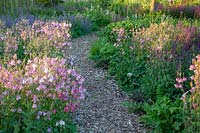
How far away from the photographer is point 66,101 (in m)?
3.56

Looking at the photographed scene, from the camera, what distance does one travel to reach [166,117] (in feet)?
12.7

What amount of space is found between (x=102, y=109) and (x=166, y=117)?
3.18 ft

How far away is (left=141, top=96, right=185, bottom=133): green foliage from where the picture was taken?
12.3 feet

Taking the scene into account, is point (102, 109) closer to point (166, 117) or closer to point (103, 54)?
point (166, 117)

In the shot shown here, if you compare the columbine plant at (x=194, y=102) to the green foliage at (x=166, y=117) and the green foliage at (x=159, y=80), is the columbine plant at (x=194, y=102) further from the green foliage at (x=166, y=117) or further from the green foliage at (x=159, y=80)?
the green foliage at (x=159, y=80)

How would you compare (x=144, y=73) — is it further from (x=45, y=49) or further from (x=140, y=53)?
(x=45, y=49)

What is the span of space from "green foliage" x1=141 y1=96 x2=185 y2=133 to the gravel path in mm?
216

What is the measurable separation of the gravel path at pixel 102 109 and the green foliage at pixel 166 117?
216 millimetres

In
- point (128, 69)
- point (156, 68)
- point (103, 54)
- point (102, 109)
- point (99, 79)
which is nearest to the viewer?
point (102, 109)

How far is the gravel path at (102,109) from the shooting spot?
4.14 meters

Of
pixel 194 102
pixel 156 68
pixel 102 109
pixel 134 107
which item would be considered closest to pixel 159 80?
pixel 156 68

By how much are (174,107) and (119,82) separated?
5.43 feet

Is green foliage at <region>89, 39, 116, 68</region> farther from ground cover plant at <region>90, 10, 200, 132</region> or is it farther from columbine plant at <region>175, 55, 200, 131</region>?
columbine plant at <region>175, 55, 200, 131</region>

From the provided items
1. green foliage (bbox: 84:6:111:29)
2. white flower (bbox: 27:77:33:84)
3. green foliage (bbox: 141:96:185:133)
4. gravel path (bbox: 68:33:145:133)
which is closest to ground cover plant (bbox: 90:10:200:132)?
green foliage (bbox: 141:96:185:133)
